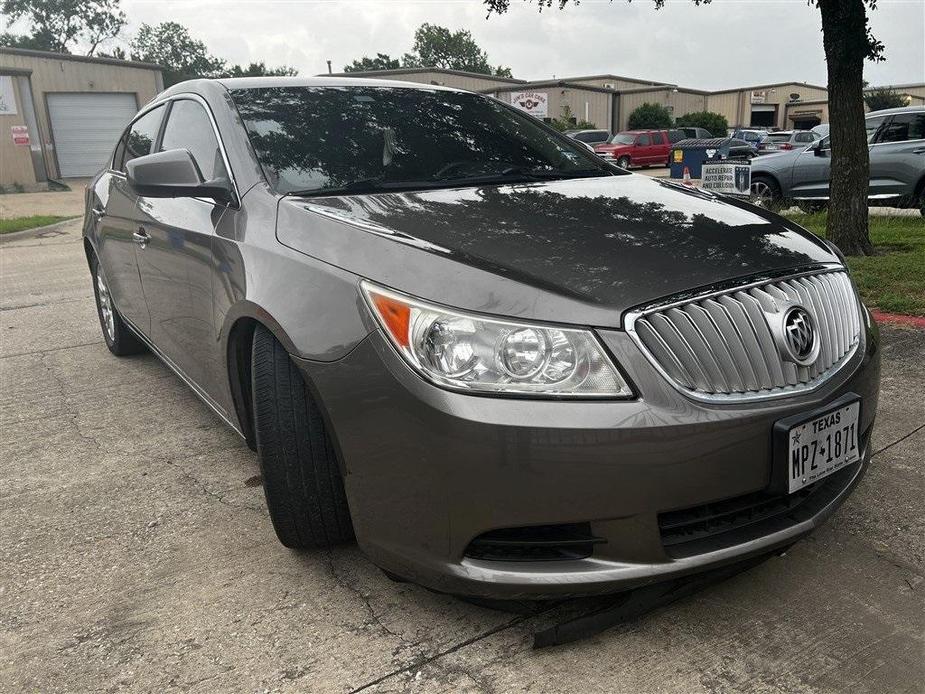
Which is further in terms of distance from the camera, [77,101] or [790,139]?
[790,139]

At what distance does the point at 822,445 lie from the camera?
1.93 metres

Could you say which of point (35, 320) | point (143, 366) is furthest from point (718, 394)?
point (35, 320)

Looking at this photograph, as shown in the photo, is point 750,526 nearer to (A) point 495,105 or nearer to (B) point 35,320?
(A) point 495,105

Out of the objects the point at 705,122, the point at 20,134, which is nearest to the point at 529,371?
the point at 20,134

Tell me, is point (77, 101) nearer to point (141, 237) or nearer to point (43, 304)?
point (43, 304)

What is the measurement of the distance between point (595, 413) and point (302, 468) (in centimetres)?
87

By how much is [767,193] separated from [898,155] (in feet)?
5.87

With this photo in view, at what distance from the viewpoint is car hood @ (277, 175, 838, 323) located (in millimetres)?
1840

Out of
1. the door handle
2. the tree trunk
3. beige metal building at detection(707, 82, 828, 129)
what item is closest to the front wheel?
the tree trunk

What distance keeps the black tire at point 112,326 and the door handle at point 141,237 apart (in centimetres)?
109

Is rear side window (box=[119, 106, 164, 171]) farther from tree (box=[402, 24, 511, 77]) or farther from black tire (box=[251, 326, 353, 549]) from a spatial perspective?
tree (box=[402, 24, 511, 77])

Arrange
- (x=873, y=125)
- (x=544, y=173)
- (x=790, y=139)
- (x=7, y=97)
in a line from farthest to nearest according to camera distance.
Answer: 1. (x=790, y=139)
2. (x=7, y=97)
3. (x=873, y=125)
4. (x=544, y=173)

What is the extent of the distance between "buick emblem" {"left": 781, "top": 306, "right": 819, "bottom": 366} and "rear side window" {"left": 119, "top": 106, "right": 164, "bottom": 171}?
2903 mm

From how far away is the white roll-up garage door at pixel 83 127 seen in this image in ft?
84.9
